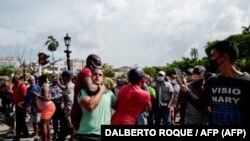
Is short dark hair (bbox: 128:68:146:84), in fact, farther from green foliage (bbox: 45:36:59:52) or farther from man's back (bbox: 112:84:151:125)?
green foliage (bbox: 45:36:59:52)

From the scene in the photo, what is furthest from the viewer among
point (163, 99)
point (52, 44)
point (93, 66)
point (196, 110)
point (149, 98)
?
point (52, 44)

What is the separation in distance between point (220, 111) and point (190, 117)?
251 cm

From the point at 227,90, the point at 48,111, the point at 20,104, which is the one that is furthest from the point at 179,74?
the point at 20,104

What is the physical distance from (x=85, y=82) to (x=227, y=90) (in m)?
1.54

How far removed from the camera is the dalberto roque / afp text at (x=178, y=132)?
4059 millimetres

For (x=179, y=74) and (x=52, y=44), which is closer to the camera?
(x=179, y=74)

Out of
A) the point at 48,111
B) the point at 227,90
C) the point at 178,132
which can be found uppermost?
the point at 227,90

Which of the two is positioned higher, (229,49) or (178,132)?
(229,49)

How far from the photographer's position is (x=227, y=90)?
4273 mm

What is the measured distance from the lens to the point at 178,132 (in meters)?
4.05

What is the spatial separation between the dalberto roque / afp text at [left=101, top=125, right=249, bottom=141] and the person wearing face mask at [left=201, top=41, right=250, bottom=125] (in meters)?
0.16

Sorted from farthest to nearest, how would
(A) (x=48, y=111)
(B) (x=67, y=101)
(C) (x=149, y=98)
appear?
1. (A) (x=48, y=111)
2. (B) (x=67, y=101)
3. (C) (x=149, y=98)

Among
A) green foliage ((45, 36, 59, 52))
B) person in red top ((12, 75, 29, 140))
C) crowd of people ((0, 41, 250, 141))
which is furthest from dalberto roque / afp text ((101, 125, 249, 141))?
green foliage ((45, 36, 59, 52))

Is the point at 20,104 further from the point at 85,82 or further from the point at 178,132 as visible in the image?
the point at 178,132
